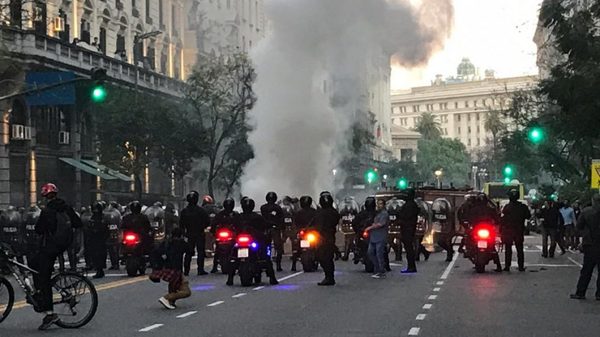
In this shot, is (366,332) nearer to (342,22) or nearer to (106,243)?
(106,243)

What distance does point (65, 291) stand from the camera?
478 inches

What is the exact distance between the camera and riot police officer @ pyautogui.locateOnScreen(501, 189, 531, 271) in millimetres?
21312

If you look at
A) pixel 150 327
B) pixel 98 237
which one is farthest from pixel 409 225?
pixel 150 327

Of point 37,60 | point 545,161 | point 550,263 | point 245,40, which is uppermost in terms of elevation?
point 245,40

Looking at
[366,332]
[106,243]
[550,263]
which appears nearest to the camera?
[366,332]

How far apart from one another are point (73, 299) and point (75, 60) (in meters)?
32.0

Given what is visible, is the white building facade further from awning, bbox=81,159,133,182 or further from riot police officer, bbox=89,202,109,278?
riot police officer, bbox=89,202,109,278

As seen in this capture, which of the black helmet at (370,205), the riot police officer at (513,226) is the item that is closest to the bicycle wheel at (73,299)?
the black helmet at (370,205)

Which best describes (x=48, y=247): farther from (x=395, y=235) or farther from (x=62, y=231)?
(x=395, y=235)

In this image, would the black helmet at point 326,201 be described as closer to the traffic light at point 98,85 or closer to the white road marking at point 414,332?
the traffic light at point 98,85

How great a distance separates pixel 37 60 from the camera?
3828 cm

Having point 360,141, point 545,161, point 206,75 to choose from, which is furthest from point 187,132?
point 545,161

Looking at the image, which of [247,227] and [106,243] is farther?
[106,243]

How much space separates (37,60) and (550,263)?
22.4 metres
